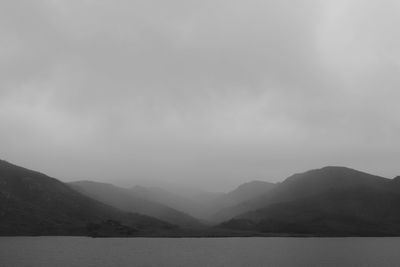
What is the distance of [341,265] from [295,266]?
17529 mm

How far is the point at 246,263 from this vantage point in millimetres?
139625

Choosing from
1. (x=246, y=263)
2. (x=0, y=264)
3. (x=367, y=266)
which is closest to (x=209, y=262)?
(x=246, y=263)

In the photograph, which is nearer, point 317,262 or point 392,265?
point 392,265

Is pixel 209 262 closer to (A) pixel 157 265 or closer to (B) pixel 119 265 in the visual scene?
(A) pixel 157 265

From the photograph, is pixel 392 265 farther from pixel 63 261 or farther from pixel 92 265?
pixel 63 261

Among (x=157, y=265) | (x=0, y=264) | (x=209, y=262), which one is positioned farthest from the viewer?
(x=209, y=262)

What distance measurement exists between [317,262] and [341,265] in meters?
9.56

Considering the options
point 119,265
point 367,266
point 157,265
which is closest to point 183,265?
point 157,265

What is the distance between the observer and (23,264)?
12206cm

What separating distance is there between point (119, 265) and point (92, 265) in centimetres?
729

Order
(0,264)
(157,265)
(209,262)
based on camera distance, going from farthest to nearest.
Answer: (209,262), (157,265), (0,264)

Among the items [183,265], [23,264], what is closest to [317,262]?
[183,265]

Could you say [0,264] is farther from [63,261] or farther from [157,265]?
[157,265]

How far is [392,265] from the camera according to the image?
450 feet
